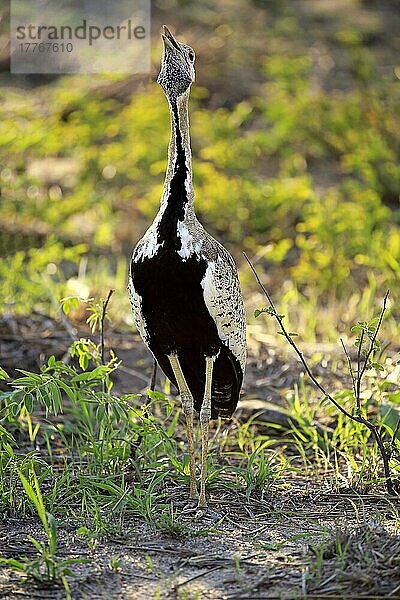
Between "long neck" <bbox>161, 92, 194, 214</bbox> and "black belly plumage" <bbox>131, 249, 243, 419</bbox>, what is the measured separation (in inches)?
8.5

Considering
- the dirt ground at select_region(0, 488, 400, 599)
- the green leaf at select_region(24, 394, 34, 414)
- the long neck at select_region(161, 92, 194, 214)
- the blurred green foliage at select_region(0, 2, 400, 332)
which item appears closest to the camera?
the dirt ground at select_region(0, 488, 400, 599)

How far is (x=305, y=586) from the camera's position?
9.59 feet

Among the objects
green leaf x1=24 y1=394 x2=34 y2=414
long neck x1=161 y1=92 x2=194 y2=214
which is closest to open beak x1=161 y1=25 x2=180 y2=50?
long neck x1=161 y1=92 x2=194 y2=214

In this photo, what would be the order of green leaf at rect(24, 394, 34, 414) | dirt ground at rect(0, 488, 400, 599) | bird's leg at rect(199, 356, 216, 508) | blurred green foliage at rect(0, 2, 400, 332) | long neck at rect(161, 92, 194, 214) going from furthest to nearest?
1. blurred green foliage at rect(0, 2, 400, 332)
2. bird's leg at rect(199, 356, 216, 508)
3. long neck at rect(161, 92, 194, 214)
4. green leaf at rect(24, 394, 34, 414)
5. dirt ground at rect(0, 488, 400, 599)

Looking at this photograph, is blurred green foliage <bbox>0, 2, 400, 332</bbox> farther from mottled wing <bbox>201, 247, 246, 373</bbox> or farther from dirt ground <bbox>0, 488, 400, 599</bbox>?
dirt ground <bbox>0, 488, 400, 599</bbox>

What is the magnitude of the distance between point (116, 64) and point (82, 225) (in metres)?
2.42

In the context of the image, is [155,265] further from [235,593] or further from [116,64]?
[116,64]

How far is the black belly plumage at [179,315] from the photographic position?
353 cm

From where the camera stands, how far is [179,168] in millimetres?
3607

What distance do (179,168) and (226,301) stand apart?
22.0 inches

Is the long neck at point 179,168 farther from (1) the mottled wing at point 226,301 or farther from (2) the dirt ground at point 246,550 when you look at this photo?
(2) the dirt ground at point 246,550

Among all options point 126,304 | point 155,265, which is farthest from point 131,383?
point 155,265

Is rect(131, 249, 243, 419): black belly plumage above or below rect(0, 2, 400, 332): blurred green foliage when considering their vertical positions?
above

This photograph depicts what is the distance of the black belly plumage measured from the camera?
3.53m
